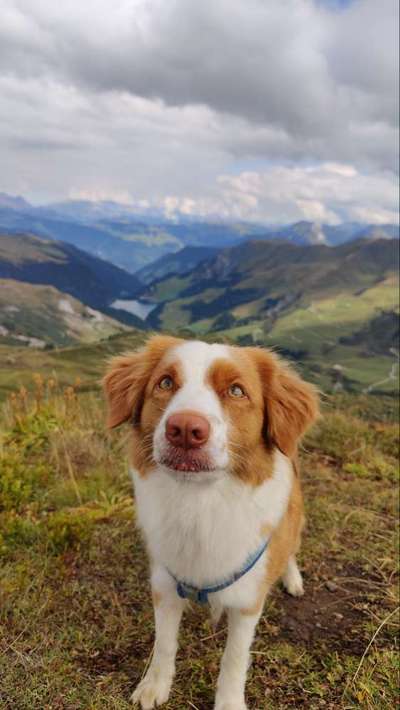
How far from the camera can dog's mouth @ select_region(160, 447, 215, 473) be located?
278 centimetres

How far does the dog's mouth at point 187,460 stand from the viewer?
9.12 ft

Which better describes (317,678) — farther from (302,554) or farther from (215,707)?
(302,554)

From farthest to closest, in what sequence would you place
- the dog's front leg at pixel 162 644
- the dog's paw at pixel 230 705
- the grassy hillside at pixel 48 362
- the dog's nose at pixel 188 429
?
the grassy hillside at pixel 48 362
the dog's front leg at pixel 162 644
the dog's paw at pixel 230 705
the dog's nose at pixel 188 429

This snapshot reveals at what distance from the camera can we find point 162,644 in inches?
146

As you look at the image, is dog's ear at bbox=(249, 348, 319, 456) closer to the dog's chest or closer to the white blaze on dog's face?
the dog's chest

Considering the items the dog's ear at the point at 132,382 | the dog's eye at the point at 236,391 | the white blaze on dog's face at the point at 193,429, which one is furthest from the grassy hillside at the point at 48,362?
the white blaze on dog's face at the point at 193,429

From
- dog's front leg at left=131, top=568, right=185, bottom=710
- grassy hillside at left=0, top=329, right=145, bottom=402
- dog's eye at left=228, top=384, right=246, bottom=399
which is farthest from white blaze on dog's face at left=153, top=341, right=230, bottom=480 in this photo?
grassy hillside at left=0, top=329, right=145, bottom=402

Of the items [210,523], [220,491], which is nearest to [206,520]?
[210,523]

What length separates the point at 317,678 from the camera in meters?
3.78

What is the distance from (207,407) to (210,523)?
1.05m

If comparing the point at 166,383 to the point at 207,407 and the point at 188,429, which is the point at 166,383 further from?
the point at 188,429

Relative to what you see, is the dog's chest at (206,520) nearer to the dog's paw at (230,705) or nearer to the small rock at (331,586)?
the dog's paw at (230,705)

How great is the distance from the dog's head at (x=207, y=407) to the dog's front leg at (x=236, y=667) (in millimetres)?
1133

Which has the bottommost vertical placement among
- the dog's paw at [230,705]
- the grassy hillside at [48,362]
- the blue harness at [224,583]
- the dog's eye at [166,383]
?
the grassy hillside at [48,362]
